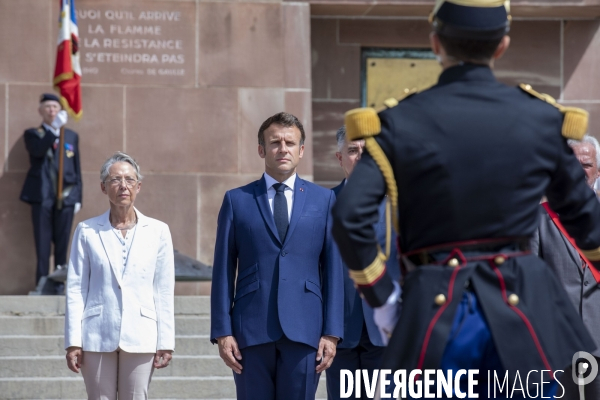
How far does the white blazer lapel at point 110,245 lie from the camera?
5.98 meters

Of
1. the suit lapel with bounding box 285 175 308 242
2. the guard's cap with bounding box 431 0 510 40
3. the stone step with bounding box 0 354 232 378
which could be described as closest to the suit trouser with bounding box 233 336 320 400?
the suit lapel with bounding box 285 175 308 242

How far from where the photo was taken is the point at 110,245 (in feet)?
19.8

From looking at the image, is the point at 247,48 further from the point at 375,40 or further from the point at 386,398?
the point at 386,398

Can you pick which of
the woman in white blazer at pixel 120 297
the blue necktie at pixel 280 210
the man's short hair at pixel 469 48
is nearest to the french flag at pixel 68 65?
the woman in white blazer at pixel 120 297

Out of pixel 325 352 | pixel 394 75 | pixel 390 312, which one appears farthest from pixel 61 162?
pixel 390 312

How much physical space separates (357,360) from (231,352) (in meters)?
0.74

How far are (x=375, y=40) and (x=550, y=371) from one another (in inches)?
457

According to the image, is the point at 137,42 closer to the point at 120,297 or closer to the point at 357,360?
the point at 120,297

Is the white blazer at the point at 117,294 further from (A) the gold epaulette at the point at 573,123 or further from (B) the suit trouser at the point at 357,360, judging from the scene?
(A) the gold epaulette at the point at 573,123

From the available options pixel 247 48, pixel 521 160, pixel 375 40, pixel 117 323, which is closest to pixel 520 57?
pixel 375 40

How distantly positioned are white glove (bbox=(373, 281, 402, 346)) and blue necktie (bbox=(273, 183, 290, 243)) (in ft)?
6.97

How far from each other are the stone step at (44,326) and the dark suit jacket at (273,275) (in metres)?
4.12

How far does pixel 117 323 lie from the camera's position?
588cm

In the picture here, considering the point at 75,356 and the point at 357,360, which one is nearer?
the point at 357,360
